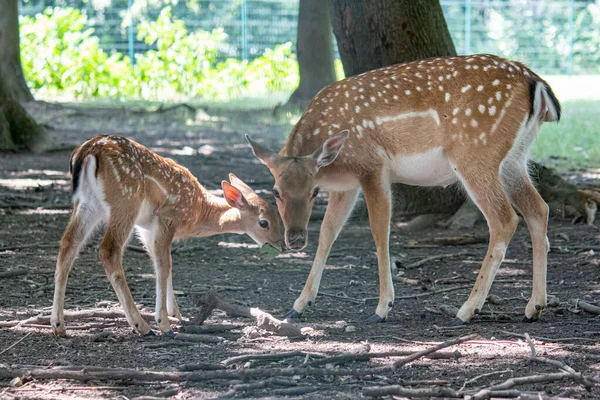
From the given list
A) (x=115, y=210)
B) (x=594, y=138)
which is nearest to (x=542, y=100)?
(x=115, y=210)

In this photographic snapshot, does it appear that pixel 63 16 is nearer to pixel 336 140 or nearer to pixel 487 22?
pixel 487 22

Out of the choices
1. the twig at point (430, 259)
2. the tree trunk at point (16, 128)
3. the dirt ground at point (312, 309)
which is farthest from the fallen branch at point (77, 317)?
the tree trunk at point (16, 128)

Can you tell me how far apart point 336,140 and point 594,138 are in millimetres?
11320

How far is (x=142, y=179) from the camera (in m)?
6.15

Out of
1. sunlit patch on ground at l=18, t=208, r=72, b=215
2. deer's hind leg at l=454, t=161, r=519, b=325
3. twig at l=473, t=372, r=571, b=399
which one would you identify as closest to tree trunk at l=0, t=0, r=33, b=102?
sunlit patch on ground at l=18, t=208, r=72, b=215

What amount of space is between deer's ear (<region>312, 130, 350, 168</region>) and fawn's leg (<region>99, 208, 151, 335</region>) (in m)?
1.43

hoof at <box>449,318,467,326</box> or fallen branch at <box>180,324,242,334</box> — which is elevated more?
fallen branch at <box>180,324,242,334</box>

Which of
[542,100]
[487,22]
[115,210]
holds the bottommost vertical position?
[487,22]

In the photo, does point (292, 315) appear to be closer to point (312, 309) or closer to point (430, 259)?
point (312, 309)

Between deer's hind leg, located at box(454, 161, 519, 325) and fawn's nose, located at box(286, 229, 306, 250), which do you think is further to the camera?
deer's hind leg, located at box(454, 161, 519, 325)

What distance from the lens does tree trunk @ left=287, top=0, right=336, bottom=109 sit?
57.4 feet

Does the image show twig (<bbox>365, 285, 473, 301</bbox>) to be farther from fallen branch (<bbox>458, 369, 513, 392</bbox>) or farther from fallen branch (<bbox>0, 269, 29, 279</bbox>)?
fallen branch (<bbox>0, 269, 29, 279</bbox>)

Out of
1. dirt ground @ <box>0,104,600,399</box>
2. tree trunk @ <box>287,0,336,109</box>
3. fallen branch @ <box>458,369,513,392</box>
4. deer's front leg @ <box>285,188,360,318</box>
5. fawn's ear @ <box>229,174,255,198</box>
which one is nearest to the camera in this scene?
fallen branch @ <box>458,369,513,392</box>

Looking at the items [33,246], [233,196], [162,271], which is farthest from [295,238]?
[33,246]
